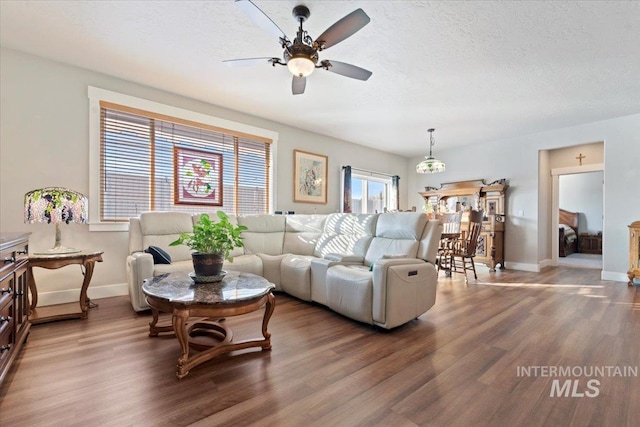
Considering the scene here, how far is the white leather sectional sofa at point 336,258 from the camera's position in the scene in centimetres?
255

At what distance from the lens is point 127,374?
5.90ft

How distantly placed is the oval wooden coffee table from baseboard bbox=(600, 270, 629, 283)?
5.65 m

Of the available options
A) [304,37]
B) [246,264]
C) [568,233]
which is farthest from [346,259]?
[568,233]

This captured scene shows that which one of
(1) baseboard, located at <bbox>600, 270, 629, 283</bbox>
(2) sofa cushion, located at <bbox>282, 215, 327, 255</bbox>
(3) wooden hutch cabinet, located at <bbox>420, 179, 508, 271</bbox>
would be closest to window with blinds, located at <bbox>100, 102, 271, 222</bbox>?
(2) sofa cushion, located at <bbox>282, 215, 327, 255</bbox>

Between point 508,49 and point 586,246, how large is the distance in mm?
8059

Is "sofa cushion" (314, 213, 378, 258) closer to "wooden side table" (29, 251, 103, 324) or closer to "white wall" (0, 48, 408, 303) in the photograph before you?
"wooden side table" (29, 251, 103, 324)

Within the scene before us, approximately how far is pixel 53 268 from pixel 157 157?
1.78 m

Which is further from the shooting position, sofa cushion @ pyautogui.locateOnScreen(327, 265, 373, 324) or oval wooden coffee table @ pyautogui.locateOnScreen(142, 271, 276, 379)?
sofa cushion @ pyautogui.locateOnScreen(327, 265, 373, 324)

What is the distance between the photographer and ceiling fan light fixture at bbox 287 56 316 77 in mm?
2217

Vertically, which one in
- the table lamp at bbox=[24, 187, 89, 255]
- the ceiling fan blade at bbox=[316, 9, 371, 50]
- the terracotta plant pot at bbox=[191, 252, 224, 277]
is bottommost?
the terracotta plant pot at bbox=[191, 252, 224, 277]

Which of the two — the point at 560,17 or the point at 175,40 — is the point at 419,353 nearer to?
the point at 560,17

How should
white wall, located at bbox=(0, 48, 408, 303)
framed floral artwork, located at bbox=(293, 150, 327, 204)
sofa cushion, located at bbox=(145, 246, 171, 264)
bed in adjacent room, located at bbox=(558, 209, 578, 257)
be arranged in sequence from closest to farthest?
white wall, located at bbox=(0, 48, 408, 303)
sofa cushion, located at bbox=(145, 246, 171, 264)
framed floral artwork, located at bbox=(293, 150, 327, 204)
bed in adjacent room, located at bbox=(558, 209, 578, 257)

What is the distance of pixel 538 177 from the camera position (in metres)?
5.58

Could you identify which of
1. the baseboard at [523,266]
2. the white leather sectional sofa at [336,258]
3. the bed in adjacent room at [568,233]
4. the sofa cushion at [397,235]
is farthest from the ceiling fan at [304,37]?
the bed in adjacent room at [568,233]
